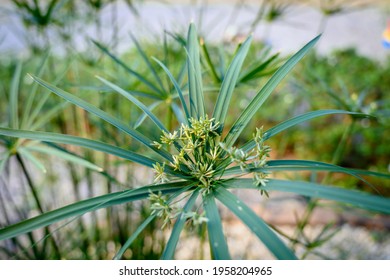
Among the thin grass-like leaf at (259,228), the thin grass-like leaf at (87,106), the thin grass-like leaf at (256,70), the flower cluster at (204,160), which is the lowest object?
the thin grass-like leaf at (259,228)

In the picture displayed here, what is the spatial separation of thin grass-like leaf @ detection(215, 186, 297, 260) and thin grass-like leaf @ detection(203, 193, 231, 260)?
0.07 feet

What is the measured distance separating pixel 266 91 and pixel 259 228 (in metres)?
0.25

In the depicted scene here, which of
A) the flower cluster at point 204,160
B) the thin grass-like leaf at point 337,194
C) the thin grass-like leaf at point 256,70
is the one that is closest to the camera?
the thin grass-like leaf at point 337,194

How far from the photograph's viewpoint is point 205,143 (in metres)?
0.67

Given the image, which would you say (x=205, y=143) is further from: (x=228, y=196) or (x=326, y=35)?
(x=326, y=35)

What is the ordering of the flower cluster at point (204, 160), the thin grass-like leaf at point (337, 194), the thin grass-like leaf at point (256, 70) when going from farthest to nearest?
1. the thin grass-like leaf at point (256, 70)
2. the flower cluster at point (204, 160)
3. the thin grass-like leaf at point (337, 194)

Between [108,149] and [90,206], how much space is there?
10 cm

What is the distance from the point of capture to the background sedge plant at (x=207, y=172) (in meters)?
0.53

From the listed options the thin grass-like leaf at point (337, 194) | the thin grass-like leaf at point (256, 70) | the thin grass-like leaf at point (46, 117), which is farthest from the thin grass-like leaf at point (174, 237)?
the thin grass-like leaf at point (46, 117)

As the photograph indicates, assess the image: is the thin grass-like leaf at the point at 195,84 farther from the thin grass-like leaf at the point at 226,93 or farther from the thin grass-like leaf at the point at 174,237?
the thin grass-like leaf at the point at 174,237

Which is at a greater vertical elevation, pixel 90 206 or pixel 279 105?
pixel 279 105

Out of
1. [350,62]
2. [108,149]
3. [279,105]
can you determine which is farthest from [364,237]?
[108,149]

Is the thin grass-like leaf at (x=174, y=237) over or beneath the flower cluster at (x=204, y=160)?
beneath

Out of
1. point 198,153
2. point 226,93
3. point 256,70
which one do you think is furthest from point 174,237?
point 256,70
